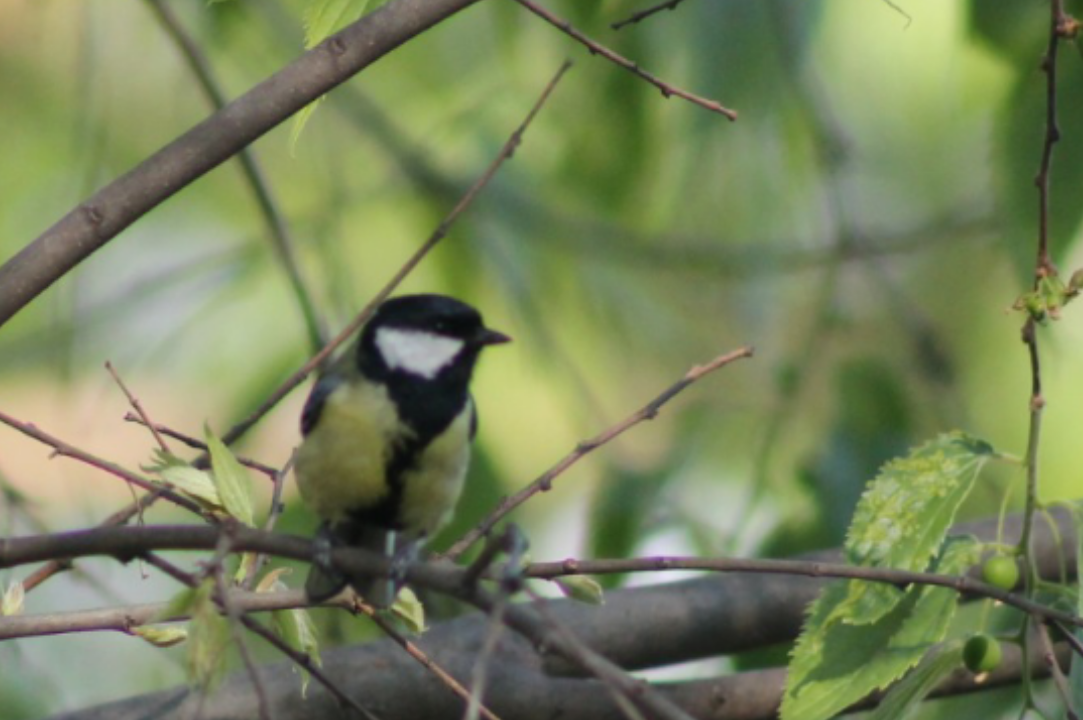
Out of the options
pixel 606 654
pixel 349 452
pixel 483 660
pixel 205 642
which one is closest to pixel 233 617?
pixel 205 642

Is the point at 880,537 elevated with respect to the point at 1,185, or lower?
lower

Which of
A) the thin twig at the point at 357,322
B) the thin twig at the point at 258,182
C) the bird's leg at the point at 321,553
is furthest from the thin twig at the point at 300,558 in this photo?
the thin twig at the point at 258,182

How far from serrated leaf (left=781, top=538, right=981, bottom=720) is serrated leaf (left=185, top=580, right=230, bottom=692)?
0.58 metres

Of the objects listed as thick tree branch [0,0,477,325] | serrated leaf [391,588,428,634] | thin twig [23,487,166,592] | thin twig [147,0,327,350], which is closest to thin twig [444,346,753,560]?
serrated leaf [391,588,428,634]

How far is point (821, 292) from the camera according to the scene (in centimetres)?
283

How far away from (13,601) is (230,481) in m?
0.30

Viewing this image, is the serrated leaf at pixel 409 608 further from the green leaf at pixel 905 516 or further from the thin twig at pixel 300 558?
the green leaf at pixel 905 516

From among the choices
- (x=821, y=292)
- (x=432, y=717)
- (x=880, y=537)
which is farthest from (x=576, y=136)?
(x=880, y=537)

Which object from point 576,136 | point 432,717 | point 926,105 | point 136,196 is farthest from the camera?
point 926,105

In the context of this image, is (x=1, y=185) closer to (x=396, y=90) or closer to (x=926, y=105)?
(x=396, y=90)

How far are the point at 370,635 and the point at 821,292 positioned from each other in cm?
98

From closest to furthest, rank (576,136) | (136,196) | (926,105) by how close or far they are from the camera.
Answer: (136,196), (576,136), (926,105)

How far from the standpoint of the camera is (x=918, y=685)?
4.48ft

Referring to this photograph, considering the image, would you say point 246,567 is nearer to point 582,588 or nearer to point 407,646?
point 407,646
